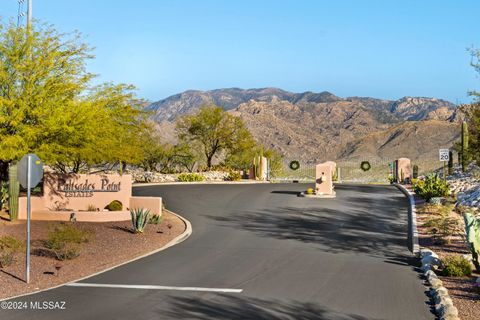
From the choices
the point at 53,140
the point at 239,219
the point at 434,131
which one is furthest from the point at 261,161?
the point at 434,131

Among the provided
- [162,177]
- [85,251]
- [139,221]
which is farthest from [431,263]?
[162,177]

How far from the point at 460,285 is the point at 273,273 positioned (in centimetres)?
436

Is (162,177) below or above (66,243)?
above

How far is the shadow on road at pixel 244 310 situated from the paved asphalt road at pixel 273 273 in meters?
0.02

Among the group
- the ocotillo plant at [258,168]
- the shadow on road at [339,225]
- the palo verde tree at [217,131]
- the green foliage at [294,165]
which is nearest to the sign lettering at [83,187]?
the shadow on road at [339,225]

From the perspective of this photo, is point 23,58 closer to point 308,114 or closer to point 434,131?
point 434,131

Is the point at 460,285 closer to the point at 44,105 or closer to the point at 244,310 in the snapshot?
the point at 244,310

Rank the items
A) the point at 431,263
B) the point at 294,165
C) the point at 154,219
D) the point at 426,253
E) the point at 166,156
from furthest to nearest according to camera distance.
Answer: the point at 166,156
the point at 294,165
the point at 154,219
the point at 426,253
the point at 431,263

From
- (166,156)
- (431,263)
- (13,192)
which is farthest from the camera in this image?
(166,156)

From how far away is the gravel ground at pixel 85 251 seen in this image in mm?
14516

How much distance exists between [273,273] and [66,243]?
671 cm

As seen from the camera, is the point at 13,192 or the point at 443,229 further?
the point at 13,192

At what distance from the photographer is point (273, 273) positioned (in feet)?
49.2

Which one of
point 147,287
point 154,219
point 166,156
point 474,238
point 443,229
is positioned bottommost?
point 147,287
